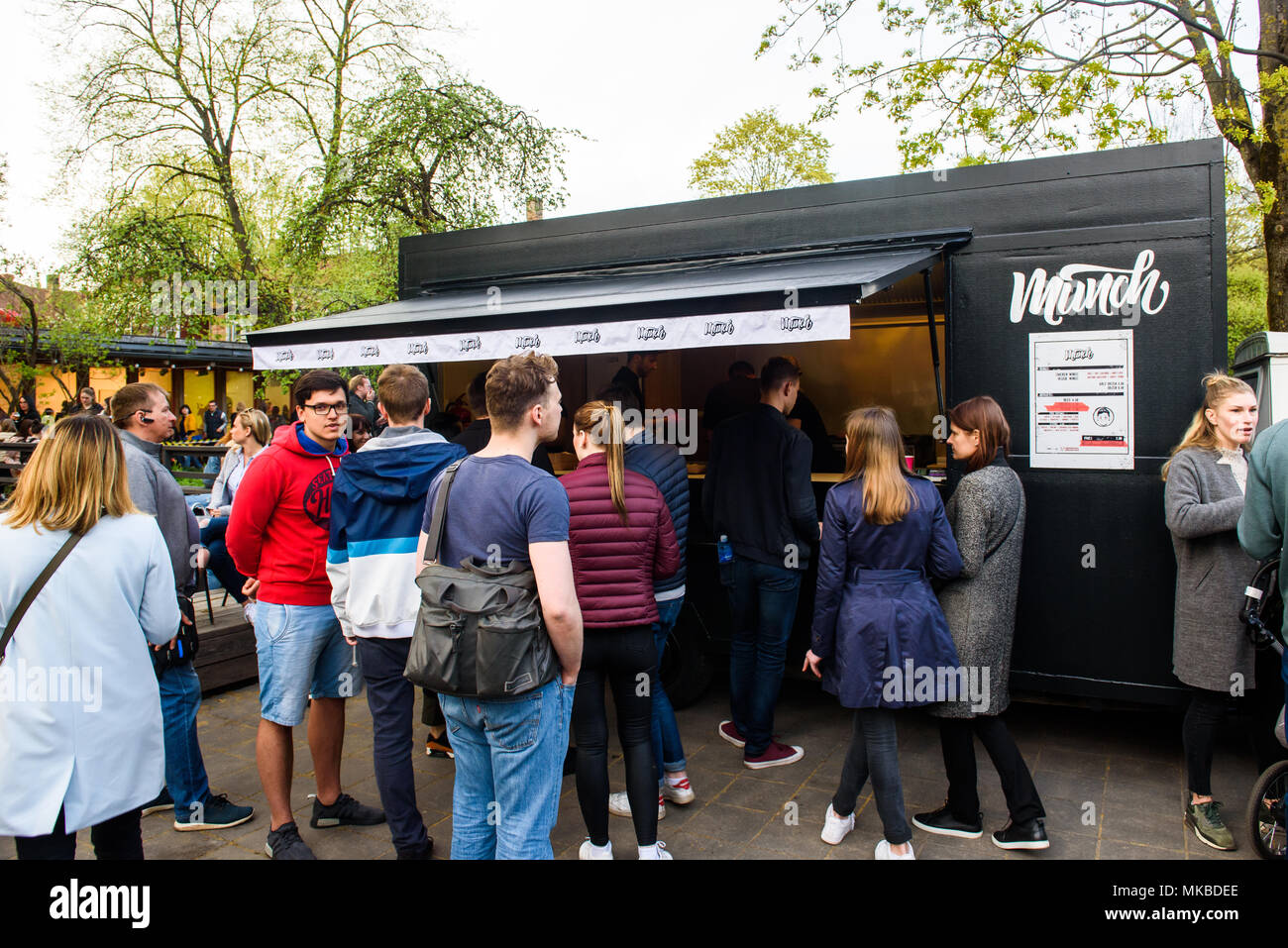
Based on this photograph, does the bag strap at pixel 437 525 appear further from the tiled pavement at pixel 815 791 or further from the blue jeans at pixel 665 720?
the tiled pavement at pixel 815 791

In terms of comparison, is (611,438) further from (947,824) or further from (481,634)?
(947,824)

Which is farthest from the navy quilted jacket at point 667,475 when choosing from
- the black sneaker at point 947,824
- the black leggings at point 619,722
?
the black sneaker at point 947,824

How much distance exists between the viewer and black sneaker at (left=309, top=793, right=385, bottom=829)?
3658 mm

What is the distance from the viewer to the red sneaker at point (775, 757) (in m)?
4.24

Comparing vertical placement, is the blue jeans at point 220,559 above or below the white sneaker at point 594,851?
above

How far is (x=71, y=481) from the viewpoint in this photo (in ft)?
7.77

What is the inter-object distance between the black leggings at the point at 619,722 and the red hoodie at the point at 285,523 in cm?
115

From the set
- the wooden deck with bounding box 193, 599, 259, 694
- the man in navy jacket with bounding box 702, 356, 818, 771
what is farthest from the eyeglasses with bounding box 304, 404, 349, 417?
the wooden deck with bounding box 193, 599, 259, 694

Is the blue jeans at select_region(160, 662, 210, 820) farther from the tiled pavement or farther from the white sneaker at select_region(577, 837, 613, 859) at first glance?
the white sneaker at select_region(577, 837, 613, 859)

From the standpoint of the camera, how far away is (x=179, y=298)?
13344mm

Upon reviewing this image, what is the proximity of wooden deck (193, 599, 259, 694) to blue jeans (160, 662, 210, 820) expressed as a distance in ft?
6.06

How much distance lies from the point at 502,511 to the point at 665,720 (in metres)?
1.74

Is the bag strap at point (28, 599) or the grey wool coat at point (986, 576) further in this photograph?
the grey wool coat at point (986, 576)
